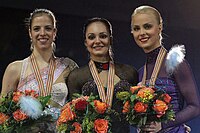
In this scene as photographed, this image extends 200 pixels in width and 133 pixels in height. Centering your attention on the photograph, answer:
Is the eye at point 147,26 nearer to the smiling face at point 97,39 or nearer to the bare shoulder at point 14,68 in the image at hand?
the smiling face at point 97,39

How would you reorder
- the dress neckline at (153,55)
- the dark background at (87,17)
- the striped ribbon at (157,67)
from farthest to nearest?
the dark background at (87,17) → the dress neckline at (153,55) → the striped ribbon at (157,67)

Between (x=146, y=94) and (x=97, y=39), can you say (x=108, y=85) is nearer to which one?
(x=97, y=39)

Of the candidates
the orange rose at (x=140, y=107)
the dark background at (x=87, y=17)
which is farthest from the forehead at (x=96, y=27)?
the dark background at (x=87, y=17)

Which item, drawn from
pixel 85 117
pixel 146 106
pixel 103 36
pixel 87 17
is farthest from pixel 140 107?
pixel 87 17

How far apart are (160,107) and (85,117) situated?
0.36 metres

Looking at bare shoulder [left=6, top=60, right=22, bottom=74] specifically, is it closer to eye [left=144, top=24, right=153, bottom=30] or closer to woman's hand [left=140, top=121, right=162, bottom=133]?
eye [left=144, top=24, right=153, bottom=30]

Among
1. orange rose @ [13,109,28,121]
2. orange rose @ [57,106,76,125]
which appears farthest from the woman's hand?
orange rose @ [13,109,28,121]

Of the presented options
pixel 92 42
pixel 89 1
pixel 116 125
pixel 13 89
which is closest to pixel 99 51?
pixel 92 42

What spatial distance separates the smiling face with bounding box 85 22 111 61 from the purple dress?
0.35m

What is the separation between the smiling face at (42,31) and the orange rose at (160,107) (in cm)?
94

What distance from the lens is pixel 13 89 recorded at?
3.03 metres

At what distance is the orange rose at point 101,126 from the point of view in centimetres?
236

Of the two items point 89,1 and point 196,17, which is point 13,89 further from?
point 196,17

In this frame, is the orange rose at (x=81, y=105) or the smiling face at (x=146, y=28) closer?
the orange rose at (x=81, y=105)
